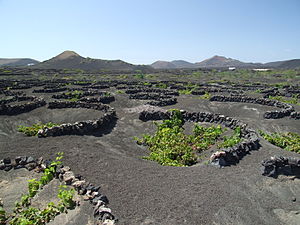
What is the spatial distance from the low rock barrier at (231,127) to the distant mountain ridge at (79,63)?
115785mm

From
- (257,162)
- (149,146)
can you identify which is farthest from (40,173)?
(257,162)

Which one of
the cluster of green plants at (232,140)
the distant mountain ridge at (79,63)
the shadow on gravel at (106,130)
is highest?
the distant mountain ridge at (79,63)

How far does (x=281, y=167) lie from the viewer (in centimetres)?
Answer: 996

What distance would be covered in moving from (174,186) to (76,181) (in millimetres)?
3708

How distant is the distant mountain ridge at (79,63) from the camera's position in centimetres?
13051

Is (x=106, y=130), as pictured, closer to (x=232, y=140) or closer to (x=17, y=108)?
(x=232, y=140)

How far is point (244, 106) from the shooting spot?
25.9 meters

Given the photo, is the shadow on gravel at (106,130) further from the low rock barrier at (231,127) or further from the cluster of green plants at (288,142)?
the cluster of green plants at (288,142)

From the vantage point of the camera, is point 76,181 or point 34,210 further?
point 76,181

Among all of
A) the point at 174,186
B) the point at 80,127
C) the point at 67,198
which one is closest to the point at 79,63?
the point at 80,127

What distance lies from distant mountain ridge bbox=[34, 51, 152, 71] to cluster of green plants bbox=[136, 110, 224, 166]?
119186 millimetres

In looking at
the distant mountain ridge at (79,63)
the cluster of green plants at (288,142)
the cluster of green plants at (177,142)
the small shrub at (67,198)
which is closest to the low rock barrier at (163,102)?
the cluster of green plants at (177,142)

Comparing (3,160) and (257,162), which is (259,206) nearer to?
(257,162)

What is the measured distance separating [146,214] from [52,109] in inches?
778
